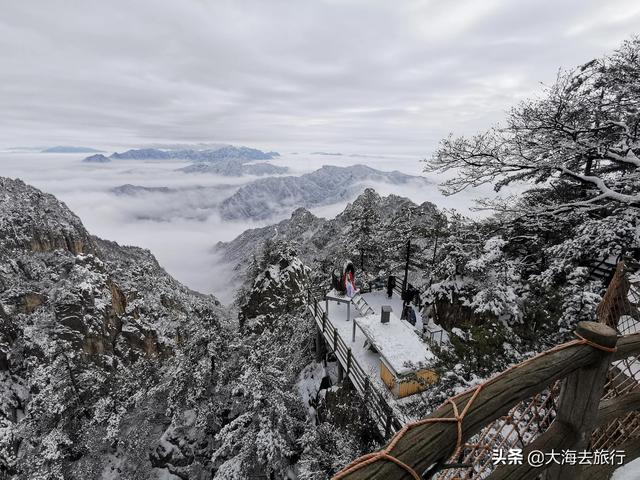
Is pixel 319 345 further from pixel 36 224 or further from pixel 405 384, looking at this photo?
pixel 36 224

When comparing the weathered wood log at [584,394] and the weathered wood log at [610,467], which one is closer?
the weathered wood log at [584,394]

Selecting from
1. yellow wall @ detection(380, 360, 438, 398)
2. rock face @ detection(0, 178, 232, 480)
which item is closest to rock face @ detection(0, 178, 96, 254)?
rock face @ detection(0, 178, 232, 480)

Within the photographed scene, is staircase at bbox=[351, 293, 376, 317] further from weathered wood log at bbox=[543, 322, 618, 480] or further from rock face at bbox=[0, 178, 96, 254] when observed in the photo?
rock face at bbox=[0, 178, 96, 254]

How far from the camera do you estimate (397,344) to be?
12.8 meters

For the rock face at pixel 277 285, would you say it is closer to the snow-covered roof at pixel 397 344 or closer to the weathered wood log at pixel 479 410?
the snow-covered roof at pixel 397 344

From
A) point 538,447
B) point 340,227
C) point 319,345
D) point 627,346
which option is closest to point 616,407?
point 627,346

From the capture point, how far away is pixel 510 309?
35.3ft

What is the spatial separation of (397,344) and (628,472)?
31.3ft

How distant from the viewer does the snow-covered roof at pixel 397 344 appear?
11.8m

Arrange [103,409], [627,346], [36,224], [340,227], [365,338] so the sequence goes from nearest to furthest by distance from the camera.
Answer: [627,346] → [365,338] → [103,409] → [36,224] → [340,227]

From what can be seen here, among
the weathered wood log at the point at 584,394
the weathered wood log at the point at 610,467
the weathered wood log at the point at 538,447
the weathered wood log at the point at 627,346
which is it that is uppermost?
the weathered wood log at the point at 627,346

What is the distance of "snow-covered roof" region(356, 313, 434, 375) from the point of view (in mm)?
11845

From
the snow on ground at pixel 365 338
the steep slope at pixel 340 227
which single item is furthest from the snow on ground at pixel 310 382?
the steep slope at pixel 340 227

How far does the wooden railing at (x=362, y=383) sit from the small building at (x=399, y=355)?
0.88 metres
